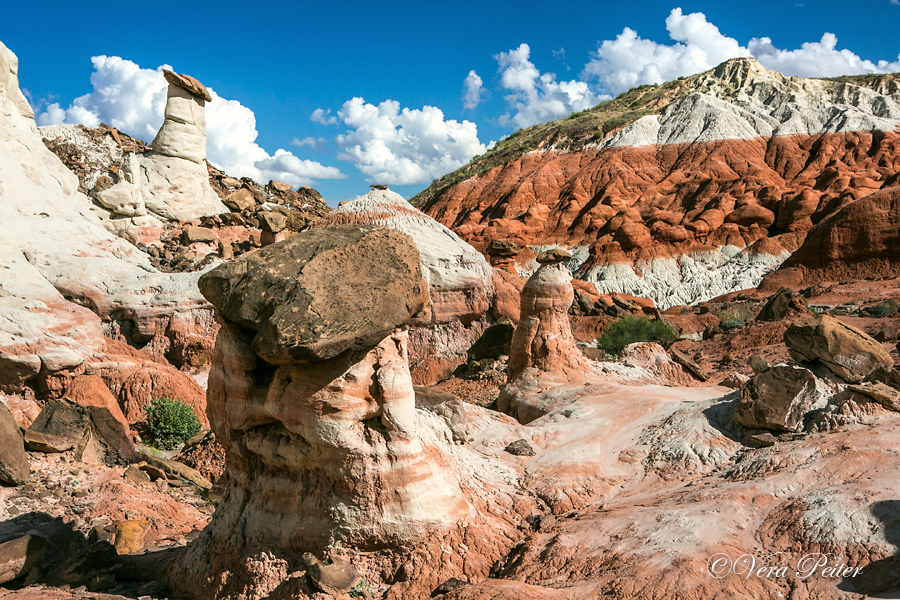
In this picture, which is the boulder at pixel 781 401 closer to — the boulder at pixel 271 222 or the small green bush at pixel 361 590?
the small green bush at pixel 361 590

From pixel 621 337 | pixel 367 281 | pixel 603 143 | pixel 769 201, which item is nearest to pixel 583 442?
pixel 367 281

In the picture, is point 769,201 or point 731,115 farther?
point 731,115

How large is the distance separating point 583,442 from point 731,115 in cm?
5310

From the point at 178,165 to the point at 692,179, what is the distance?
39900 millimetres

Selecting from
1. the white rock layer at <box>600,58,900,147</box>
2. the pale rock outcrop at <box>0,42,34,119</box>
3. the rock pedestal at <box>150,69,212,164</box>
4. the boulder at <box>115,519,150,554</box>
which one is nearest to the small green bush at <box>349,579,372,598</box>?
the boulder at <box>115,519,150,554</box>

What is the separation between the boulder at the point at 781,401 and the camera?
7.13 metres

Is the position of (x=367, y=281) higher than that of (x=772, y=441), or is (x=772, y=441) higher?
(x=367, y=281)

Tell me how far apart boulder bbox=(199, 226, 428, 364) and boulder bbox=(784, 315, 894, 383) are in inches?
207

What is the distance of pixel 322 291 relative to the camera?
16.0 feet

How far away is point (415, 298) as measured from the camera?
5.30 meters

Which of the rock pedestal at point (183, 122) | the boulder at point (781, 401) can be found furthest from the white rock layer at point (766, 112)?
the boulder at point (781, 401)

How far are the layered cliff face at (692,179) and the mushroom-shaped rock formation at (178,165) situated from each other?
89.4ft

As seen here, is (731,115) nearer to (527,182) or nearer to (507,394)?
(527,182)

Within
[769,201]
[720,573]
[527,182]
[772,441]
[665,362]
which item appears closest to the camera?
[720,573]
